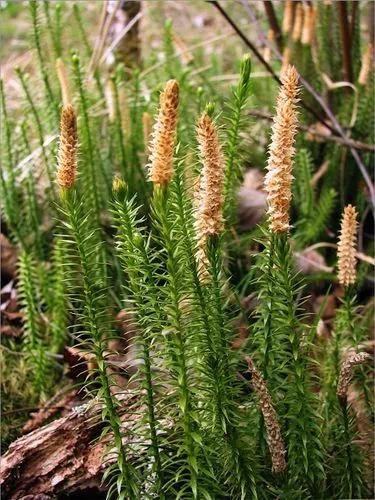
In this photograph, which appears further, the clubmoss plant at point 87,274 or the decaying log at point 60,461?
the decaying log at point 60,461

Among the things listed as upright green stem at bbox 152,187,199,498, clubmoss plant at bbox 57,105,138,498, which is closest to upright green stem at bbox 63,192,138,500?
clubmoss plant at bbox 57,105,138,498

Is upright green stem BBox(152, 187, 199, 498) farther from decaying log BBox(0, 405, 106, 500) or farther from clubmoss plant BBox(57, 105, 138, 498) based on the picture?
decaying log BBox(0, 405, 106, 500)

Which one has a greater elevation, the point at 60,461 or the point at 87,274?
the point at 87,274

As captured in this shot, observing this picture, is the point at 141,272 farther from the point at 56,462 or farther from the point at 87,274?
the point at 56,462

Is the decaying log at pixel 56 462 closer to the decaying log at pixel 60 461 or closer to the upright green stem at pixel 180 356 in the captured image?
the decaying log at pixel 60 461

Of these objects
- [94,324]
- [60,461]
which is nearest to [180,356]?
[94,324]

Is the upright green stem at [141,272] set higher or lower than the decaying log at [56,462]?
higher

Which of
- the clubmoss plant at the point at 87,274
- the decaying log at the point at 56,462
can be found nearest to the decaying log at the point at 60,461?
the decaying log at the point at 56,462

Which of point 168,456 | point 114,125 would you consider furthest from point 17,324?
point 168,456

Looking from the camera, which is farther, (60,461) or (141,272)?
(60,461)
